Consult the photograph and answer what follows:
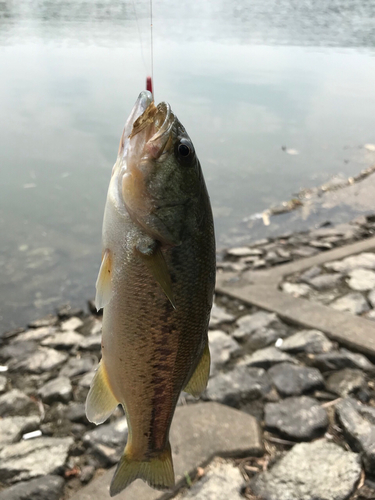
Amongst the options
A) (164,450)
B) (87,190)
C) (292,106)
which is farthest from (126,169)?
(292,106)

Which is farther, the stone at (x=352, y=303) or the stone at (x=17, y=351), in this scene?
the stone at (x=17, y=351)

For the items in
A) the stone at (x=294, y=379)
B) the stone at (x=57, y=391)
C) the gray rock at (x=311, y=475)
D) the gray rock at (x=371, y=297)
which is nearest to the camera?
the gray rock at (x=311, y=475)

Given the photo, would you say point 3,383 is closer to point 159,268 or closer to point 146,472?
point 146,472

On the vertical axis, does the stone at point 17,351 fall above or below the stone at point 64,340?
below

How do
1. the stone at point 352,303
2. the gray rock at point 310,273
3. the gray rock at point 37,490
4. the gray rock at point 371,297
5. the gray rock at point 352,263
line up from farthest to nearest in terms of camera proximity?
the gray rock at point 352,263, the gray rock at point 310,273, the gray rock at point 371,297, the stone at point 352,303, the gray rock at point 37,490

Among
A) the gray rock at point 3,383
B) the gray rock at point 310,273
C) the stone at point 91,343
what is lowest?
the gray rock at point 3,383

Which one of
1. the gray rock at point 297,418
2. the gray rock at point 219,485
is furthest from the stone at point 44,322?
the gray rock at point 219,485

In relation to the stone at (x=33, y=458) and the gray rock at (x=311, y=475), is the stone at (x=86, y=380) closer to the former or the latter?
the stone at (x=33, y=458)

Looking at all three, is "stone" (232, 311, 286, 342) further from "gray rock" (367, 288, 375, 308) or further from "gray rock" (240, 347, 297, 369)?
"gray rock" (367, 288, 375, 308)
